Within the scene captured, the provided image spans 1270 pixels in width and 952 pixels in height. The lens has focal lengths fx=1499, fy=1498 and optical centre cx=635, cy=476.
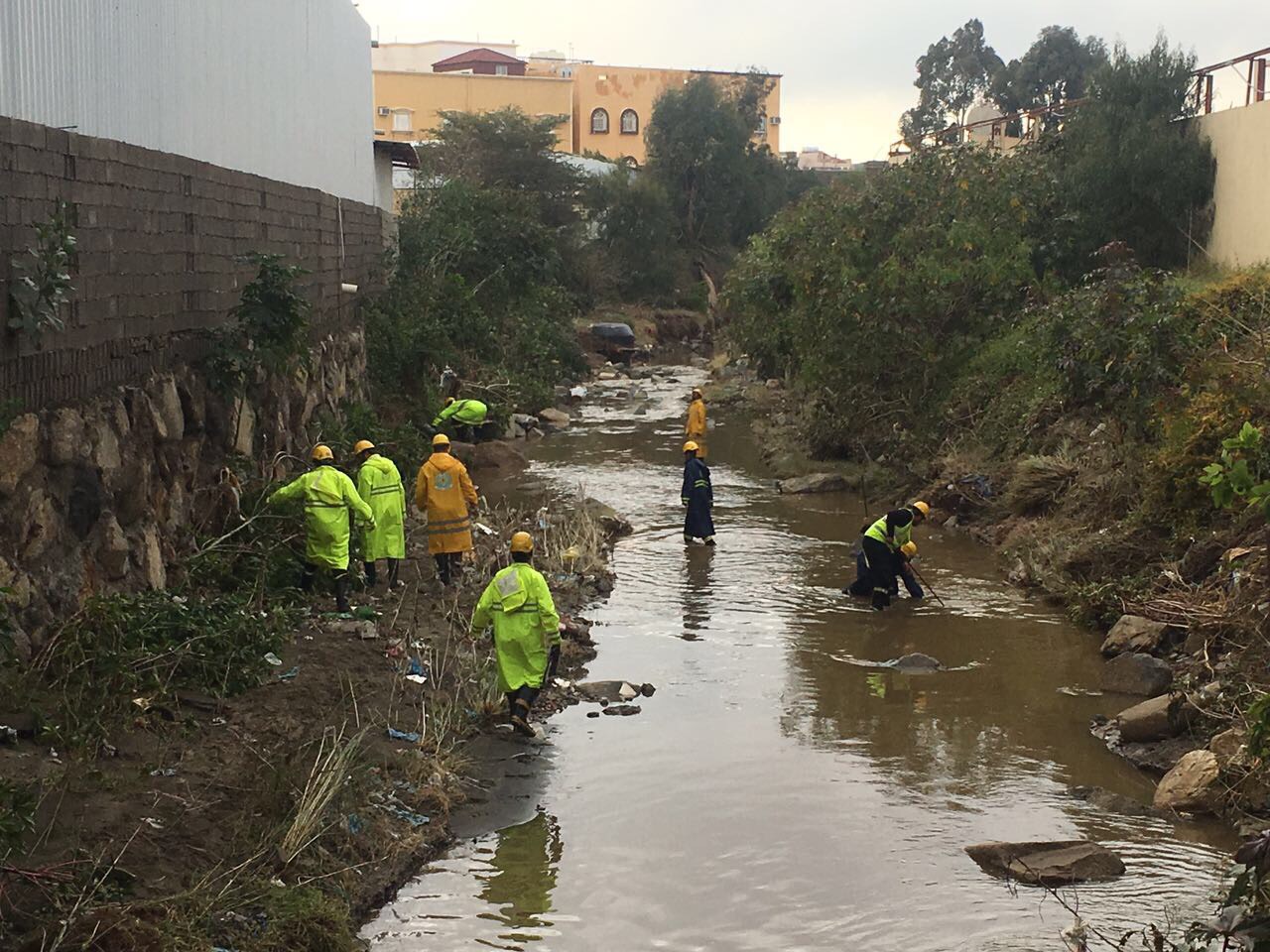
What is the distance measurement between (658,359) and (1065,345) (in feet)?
103

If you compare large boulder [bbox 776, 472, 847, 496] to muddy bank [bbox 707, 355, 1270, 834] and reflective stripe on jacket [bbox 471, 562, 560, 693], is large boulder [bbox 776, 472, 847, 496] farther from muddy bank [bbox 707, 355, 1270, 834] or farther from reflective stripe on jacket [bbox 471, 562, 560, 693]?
reflective stripe on jacket [bbox 471, 562, 560, 693]

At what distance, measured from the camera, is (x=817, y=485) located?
75.2ft

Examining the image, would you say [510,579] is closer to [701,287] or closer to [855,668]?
[855,668]

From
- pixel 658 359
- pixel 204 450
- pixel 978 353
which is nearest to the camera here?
pixel 204 450

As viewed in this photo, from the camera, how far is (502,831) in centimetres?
929

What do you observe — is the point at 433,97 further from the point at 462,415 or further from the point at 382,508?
the point at 382,508

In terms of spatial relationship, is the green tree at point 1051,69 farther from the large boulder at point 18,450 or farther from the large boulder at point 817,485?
the large boulder at point 18,450

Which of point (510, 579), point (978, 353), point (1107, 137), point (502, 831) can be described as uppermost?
point (1107, 137)

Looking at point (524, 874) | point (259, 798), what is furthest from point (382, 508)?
point (259, 798)

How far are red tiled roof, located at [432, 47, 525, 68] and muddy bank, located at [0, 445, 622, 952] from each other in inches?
2693

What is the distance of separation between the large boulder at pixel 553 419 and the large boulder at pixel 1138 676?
63.2ft

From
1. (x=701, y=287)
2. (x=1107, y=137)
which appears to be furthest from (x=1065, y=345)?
(x=701, y=287)

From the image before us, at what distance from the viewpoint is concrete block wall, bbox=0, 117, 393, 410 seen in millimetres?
9148

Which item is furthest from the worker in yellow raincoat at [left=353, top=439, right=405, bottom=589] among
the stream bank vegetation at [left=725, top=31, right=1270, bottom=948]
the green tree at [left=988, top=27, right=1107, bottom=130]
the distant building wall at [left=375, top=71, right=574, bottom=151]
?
the distant building wall at [left=375, top=71, right=574, bottom=151]
